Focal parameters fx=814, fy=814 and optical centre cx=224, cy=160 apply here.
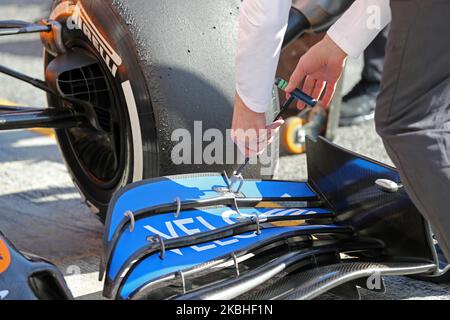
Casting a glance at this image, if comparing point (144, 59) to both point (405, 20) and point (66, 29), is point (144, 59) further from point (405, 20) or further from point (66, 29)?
point (405, 20)

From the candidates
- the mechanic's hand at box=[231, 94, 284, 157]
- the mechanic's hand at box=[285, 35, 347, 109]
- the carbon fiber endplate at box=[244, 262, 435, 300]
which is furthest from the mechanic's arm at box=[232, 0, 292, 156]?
the carbon fiber endplate at box=[244, 262, 435, 300]

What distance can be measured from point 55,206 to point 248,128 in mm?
1386

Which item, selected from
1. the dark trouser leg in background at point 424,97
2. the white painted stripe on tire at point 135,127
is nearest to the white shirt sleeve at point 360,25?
the dark trouser leg in background at point 424,97

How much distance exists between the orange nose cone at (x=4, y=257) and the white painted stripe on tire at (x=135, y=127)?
2.06ft

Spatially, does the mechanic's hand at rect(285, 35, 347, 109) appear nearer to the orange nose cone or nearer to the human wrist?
Result: the human wrist

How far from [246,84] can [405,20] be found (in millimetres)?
424

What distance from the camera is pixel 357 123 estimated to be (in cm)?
437

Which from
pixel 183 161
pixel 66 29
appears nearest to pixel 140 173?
pixel 183 161

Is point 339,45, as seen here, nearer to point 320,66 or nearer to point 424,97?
point 320,66

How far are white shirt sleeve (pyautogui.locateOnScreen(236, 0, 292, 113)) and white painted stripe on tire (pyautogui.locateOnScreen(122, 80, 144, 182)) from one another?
443 mm

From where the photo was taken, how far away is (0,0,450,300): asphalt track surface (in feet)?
8.15

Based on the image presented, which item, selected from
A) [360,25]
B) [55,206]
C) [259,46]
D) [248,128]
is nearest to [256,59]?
[259,46]

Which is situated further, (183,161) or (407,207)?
(183,161)

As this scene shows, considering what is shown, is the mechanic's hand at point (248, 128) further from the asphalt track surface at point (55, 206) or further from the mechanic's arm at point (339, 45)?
the asphalt track surface at point (55, 206)
